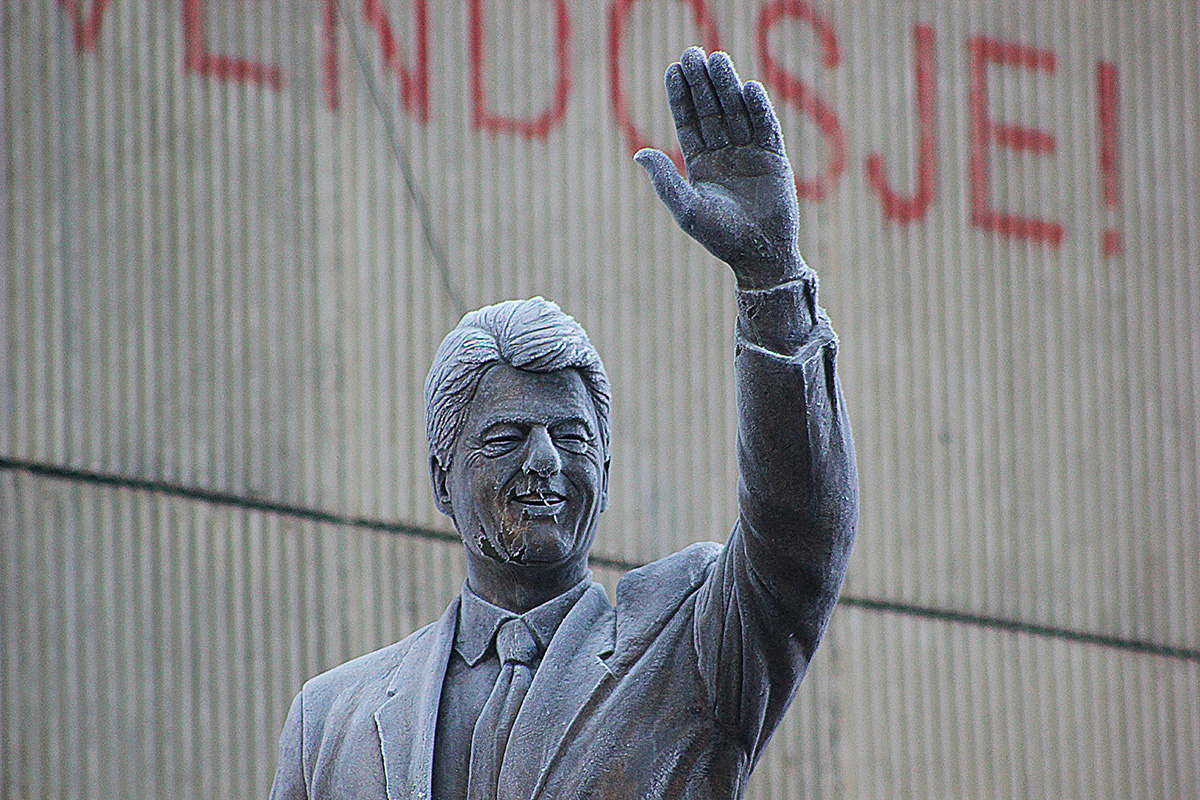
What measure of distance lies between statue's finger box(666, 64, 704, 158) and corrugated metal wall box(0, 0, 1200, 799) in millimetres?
7580

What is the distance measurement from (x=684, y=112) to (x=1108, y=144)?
402 inches

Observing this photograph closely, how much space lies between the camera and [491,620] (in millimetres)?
4621

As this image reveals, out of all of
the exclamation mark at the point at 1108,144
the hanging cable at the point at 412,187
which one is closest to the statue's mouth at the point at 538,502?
the hanging cable at the point at 412,187

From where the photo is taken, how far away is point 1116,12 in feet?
45.6

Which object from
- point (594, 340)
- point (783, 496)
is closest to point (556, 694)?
point (783, 496)

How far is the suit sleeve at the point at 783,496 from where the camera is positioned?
402 cm

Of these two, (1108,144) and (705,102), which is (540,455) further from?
(1108,144)

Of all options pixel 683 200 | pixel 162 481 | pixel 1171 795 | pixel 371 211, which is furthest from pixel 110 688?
pixel 683 200

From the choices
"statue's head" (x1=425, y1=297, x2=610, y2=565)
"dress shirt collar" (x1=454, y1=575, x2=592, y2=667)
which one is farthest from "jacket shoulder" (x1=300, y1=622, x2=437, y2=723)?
"statue's head" (x1=425, y1=297, x2=610, y2=565)

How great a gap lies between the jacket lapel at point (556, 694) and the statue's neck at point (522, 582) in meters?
0.08

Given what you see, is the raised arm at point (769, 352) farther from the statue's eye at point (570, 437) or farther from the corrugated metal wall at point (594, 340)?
the corrugated metal wall at point (594, 340)

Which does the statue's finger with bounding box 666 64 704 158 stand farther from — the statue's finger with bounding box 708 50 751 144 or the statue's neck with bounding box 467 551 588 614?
the statue's neck with bounding box 467 551 588 614

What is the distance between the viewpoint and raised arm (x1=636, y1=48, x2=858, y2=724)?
158 inches

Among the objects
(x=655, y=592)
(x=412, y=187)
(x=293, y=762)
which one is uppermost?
(x=412, y=187)
